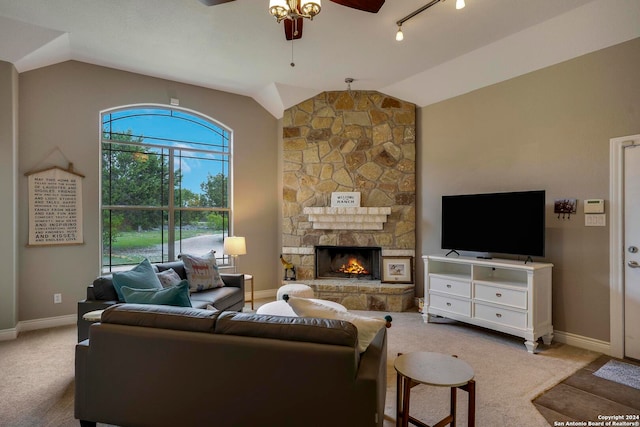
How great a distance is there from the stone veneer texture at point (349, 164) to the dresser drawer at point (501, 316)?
1379mm

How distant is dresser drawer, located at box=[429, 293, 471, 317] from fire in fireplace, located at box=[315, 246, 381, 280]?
107 centimetres

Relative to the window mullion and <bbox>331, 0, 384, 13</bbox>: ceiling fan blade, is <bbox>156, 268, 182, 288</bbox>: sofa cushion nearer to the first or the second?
the window mullion

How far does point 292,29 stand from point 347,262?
3.36 m

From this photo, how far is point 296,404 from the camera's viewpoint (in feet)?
5.31

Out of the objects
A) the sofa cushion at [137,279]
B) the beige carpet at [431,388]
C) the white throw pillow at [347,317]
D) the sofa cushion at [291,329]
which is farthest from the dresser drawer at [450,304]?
the sofa cushion at [137,279]

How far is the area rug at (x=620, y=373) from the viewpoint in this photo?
2.68 metres

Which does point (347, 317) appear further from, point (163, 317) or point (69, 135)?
point (69, 135)

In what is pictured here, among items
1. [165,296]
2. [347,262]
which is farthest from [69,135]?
[347,262]

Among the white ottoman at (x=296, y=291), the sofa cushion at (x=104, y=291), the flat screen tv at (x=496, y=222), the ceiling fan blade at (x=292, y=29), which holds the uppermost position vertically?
the ceiling fan blade at (x=292, y=29)

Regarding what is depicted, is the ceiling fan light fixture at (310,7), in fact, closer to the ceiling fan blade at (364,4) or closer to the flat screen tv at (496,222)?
the ceiling fan blade at (364,4)

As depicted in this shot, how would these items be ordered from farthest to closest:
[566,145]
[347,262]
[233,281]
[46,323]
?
[347,262], [233,281], [46,323], [566,145]

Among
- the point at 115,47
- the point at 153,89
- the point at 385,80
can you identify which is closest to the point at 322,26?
the point at 385,80

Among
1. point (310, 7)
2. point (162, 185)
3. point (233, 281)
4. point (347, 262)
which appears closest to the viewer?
point (310, 7)

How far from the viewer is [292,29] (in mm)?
3207
